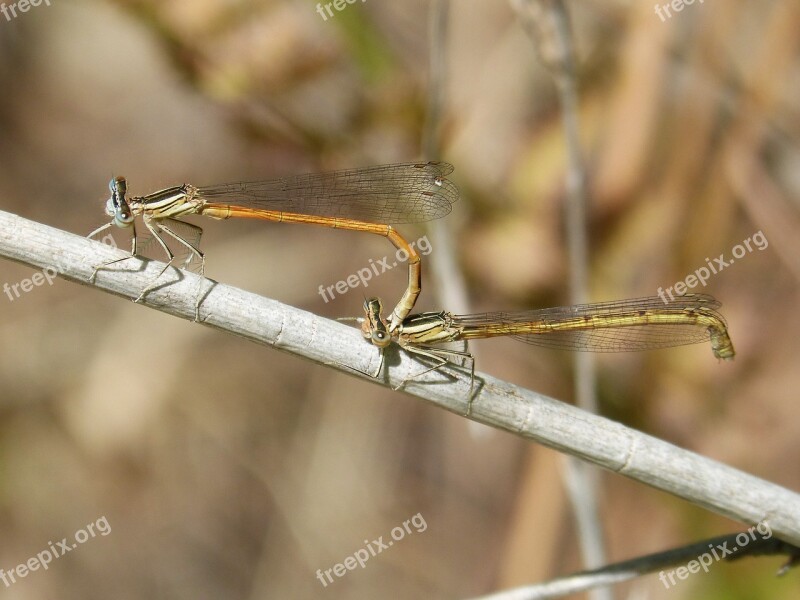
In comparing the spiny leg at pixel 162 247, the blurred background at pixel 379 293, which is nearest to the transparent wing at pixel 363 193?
the blurred background at pixel 379 293

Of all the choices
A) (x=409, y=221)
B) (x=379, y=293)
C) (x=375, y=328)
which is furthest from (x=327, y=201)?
(x=379, y=293)

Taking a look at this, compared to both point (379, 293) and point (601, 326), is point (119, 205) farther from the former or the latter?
point (379, 293)

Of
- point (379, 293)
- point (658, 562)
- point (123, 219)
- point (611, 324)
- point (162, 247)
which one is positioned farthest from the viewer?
point (379, 293)

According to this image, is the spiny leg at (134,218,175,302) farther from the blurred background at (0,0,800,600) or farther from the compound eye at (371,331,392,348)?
the blurred background at (0,0,800,600)

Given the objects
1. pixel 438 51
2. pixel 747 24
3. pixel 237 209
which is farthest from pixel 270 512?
pixel 747 24

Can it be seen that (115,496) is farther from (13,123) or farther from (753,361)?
(753,361)

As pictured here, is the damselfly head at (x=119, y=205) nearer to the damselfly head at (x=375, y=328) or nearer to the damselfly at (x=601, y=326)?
the damselfly head at (x=375, y=328)

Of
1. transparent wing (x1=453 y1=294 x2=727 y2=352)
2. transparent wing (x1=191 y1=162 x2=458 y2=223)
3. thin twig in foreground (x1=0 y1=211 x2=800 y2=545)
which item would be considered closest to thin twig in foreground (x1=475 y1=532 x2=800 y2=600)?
thin twig in foreground (x1=0 y1=211 x2=800 y2=545)
